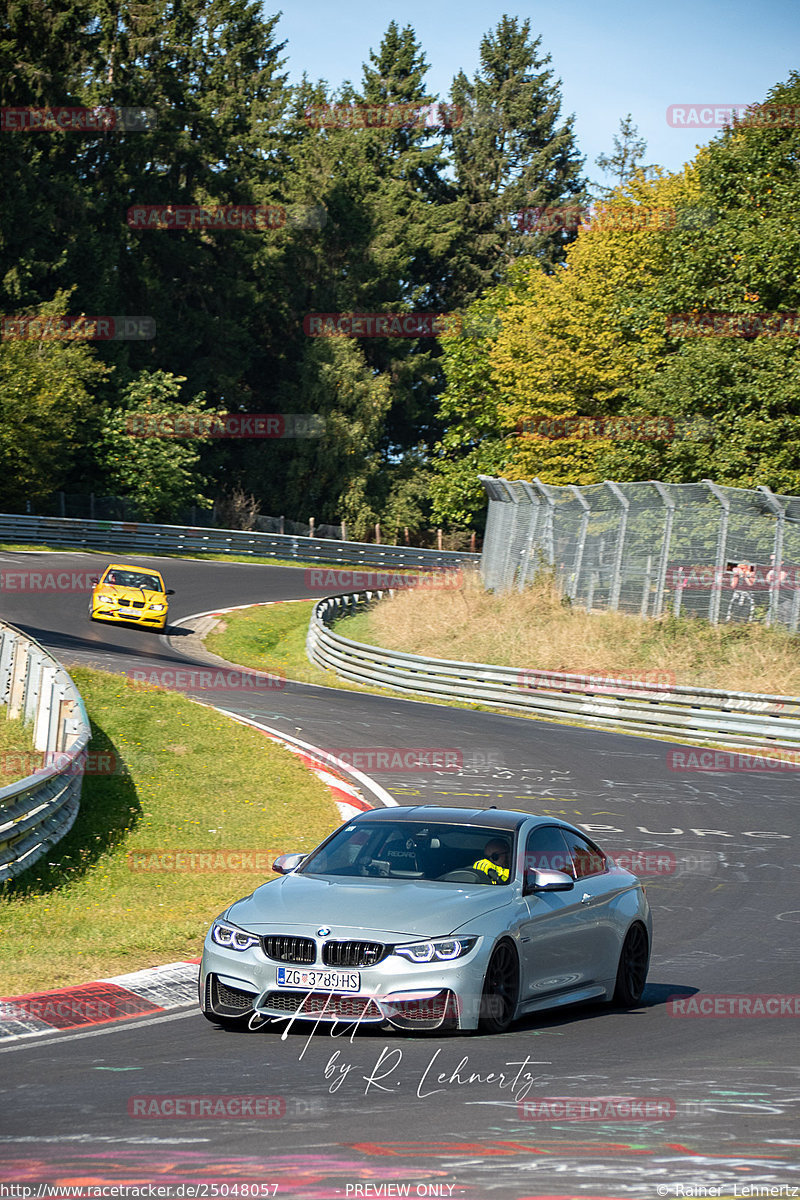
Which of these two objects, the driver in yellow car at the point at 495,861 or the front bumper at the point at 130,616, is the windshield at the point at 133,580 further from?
the driver in yellow car at the point at 495,861

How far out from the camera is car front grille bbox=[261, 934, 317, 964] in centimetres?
765

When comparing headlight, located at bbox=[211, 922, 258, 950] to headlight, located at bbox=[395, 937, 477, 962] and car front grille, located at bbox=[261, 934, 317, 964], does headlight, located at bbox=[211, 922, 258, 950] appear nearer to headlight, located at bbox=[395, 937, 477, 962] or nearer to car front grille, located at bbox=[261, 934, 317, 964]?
car front grille, located at bbox=[261, 934, 317, 964]

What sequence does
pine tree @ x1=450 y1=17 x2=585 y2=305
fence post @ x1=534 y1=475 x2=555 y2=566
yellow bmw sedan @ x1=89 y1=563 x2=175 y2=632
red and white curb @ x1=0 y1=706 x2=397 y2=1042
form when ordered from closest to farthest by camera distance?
red and white curb @ x1=0 y1=706 x2=397 y2=1042, fence post @ x1=534 y1=475 x2=555 y2=566, yellow bmw sedan @ x1=89 y1=563 x2=175 y2=632, pine tree @ x1=450 y1=17 x2=585 y2=305

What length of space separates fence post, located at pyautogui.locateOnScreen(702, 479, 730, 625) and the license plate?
2121cm

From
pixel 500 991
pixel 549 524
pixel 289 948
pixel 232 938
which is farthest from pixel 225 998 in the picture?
pixel 549 524

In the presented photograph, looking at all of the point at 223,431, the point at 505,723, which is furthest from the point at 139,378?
the point at 505,723

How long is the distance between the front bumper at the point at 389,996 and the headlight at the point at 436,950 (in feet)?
0.09

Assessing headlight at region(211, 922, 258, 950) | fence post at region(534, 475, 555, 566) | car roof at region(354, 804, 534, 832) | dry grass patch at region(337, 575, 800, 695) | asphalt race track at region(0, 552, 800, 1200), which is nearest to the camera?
asphalt race track at region(0, 552, 800, 1200)

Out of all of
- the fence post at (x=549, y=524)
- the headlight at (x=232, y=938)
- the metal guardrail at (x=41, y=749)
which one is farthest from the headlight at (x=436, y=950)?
the fence post at (x=549, y=524)

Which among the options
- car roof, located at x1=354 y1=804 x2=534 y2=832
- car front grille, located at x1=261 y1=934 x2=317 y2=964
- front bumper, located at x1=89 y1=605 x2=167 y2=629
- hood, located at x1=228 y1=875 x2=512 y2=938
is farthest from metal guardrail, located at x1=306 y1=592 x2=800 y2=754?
car front grille, located at x1=261 y1=934 x2=317 y2=964

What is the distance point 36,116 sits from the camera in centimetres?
6062

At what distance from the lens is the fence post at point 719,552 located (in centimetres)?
2797

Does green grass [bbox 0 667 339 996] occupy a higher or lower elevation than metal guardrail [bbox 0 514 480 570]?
lower

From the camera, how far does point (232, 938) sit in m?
7.90
